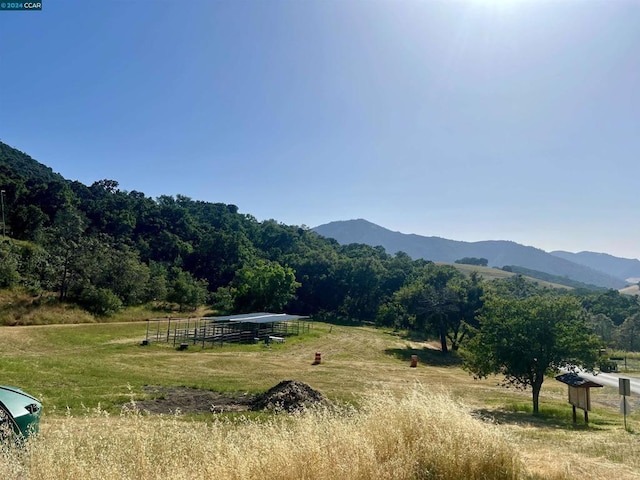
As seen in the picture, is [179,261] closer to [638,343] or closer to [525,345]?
[525,345]

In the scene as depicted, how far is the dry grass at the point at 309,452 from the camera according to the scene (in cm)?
502

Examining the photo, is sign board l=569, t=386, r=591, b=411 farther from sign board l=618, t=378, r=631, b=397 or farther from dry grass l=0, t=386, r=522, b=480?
dry grass l=0, t=386, r=522, b=480

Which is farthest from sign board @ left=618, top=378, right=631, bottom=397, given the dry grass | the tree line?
the dry grass

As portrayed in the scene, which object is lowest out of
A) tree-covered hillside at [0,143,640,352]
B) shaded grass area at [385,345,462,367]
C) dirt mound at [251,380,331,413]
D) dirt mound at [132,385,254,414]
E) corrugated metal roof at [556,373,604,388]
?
shaded grass area at [385,345,462,367]

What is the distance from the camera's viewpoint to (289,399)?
12945mm

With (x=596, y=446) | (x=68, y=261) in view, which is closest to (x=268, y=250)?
(x=68, y=261)

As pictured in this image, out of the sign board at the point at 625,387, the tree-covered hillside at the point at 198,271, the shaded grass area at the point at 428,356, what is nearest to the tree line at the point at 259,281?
the tree-covered hillside at the point at 198,271

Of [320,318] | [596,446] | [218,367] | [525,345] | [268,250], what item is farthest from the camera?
[268,250]

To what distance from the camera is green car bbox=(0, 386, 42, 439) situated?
586 cm

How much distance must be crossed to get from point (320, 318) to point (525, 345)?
58.3 metres

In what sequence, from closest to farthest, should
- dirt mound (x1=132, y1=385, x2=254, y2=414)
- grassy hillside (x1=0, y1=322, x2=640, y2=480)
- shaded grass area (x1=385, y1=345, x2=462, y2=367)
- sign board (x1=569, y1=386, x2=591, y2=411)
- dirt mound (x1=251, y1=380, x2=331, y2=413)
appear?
grassy hillside (x1=0, y1=322, x2=640, y2=480)
dirt mound (x1=251, y1=380, x2=331, y2=413)
dirt mound (x1=132, y1=385, x2=254, y2=414)
sign board (x1=569, y1=386, x2=591, y2=411)
shaded grass area (x1=385, y1=345, x2=462, y2=367)

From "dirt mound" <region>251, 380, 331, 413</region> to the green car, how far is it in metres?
6.93

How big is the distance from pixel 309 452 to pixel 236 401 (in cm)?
972

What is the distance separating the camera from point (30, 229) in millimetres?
68438
